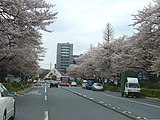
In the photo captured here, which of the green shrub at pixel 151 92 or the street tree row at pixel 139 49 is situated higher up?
the street tree row at pixel 139 49

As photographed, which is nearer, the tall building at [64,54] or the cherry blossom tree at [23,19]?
the cherry blossom tree at [23,19]

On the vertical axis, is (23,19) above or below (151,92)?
above

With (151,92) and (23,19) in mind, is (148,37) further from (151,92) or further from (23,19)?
(23,19)

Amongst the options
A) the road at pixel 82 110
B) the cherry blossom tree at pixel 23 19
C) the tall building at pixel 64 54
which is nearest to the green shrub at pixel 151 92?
the road at pixel 82 110

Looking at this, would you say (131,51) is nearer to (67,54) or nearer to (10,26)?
(10,26)

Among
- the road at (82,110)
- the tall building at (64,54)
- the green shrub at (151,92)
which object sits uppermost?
the tall building at (64,54)

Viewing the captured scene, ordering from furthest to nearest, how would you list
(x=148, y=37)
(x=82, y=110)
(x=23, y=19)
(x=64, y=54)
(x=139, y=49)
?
(x=64, y=54), (x=139, y=49), (x=148, y=37), (x=23, y=19), (x=82, y=110)

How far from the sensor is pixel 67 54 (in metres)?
172

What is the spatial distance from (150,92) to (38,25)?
22.1 metres

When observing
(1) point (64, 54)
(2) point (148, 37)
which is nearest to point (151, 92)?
(2) point (148, 37)

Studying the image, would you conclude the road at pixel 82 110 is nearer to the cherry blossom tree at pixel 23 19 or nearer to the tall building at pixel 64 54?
the cherry blossom tree at pixel 23 19

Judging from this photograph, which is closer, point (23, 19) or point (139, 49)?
point (23, 19)

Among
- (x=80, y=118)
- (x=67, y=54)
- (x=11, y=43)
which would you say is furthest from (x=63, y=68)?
(x=80, y=118)

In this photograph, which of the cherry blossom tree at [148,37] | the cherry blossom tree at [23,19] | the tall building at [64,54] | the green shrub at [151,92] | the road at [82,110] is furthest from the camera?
the tall building at [64,54]
